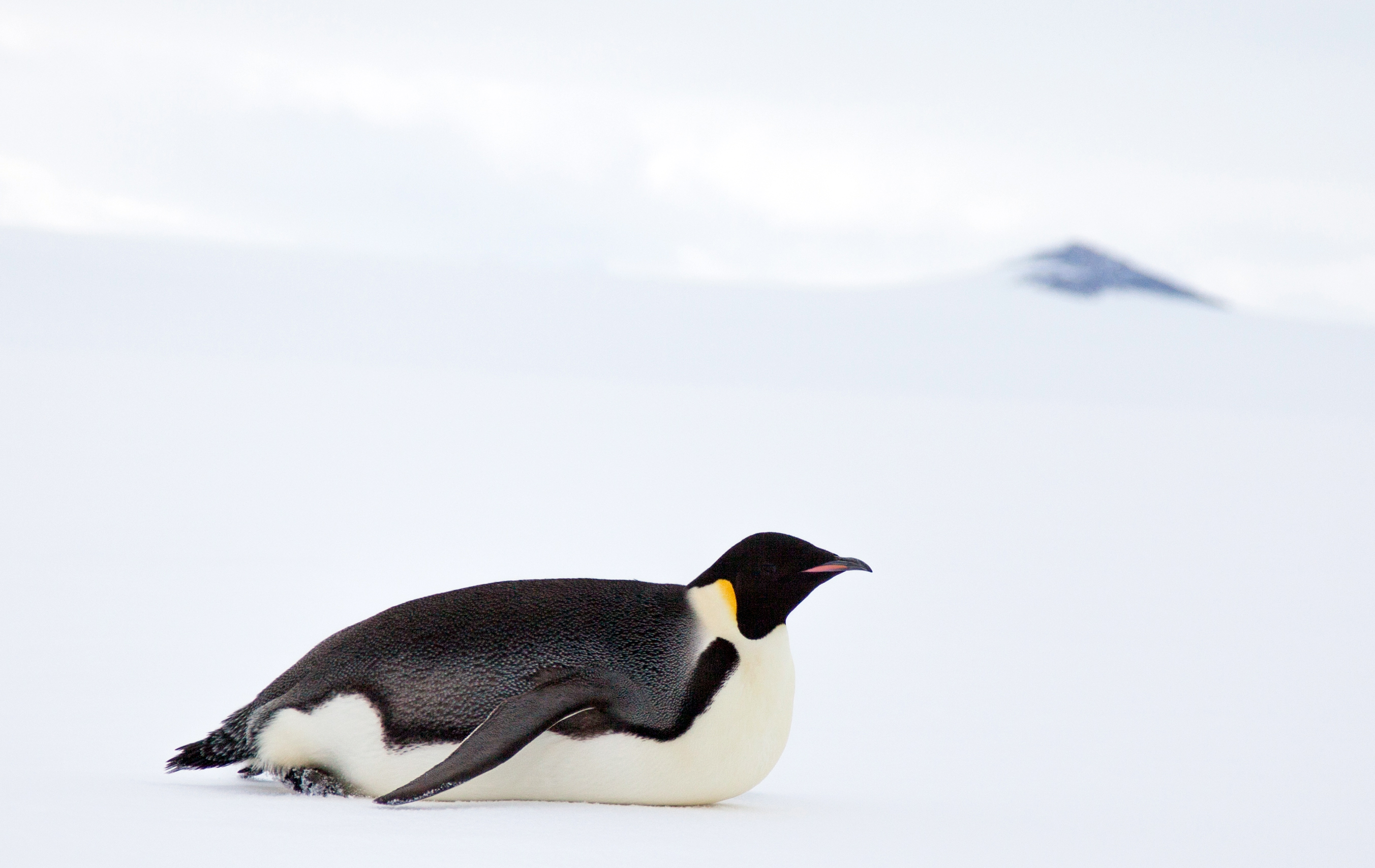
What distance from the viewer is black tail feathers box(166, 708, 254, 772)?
2.60m

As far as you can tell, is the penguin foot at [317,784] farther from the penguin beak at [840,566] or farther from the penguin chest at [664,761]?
the penguin beak at [840,566]

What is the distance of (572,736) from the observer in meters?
2.39

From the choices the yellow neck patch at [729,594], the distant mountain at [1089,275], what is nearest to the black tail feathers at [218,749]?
the yellow neck patch at [729,594]

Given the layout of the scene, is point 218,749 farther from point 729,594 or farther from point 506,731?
point 729,594

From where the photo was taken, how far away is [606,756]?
239 centimetres

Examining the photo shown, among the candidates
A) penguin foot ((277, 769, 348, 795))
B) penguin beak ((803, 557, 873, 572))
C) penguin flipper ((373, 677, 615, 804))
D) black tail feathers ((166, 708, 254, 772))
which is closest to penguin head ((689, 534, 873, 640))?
penguin beak ((803, 557, 873, 572))

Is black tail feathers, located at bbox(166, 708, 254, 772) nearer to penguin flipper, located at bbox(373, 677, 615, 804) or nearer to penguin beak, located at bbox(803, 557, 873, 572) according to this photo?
penguin flipper, located at bbox(373, 677, 615, 804)

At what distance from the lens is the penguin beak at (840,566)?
8.15 feet

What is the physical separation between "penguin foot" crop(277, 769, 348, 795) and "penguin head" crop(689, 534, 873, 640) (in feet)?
2.56

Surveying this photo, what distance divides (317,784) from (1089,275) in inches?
377

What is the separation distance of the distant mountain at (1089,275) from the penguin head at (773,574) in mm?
9094

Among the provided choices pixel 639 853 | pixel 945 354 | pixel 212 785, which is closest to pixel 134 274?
pixel 945 354

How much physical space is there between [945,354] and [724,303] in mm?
1766

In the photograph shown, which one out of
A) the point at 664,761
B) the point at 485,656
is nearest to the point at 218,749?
the point at 485,656
